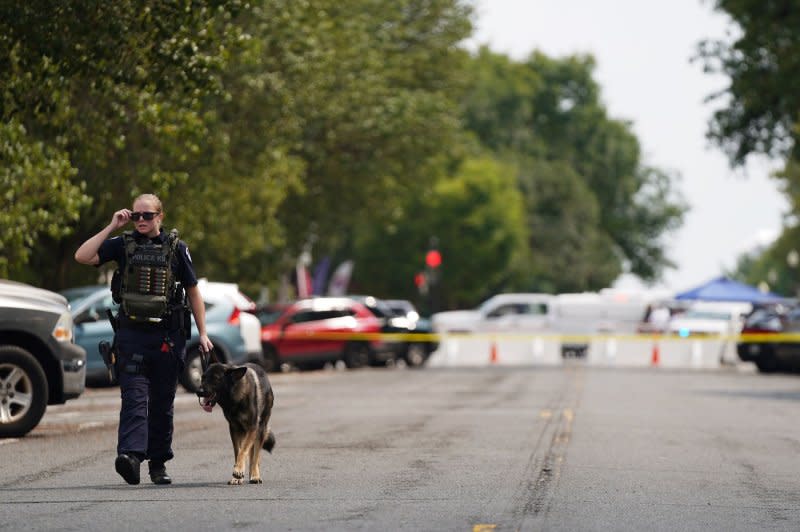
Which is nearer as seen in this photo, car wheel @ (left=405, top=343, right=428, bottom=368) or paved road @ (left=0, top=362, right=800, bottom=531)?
paved road @ (left=0, top=362, right=800, bottom=531)

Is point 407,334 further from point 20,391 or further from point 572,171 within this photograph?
point 572,171

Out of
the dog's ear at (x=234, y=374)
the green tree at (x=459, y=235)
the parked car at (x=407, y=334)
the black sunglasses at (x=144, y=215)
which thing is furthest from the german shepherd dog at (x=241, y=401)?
the green tree at (x=459, y=235)

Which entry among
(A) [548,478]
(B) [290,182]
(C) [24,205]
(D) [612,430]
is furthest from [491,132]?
(A) [548,478]

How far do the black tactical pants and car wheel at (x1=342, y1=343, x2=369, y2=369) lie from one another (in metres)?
31.3

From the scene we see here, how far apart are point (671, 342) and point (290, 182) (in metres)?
16.4

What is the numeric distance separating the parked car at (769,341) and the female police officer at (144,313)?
29975mm

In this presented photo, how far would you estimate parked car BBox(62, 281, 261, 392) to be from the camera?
89.9 ft

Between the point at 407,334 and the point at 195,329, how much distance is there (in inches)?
794

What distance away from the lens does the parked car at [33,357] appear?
1725cm

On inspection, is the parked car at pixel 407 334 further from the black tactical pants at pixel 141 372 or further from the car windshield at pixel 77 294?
the black tactical pants at pixel 141 372

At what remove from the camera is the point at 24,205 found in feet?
88.4

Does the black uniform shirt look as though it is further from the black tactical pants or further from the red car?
the red car

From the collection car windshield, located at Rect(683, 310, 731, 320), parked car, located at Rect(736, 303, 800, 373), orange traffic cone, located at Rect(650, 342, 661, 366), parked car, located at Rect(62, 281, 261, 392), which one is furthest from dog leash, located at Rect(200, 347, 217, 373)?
car windshield, located at Rect(683, 310, 731, 320)

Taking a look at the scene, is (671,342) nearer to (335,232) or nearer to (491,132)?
(335,232)
